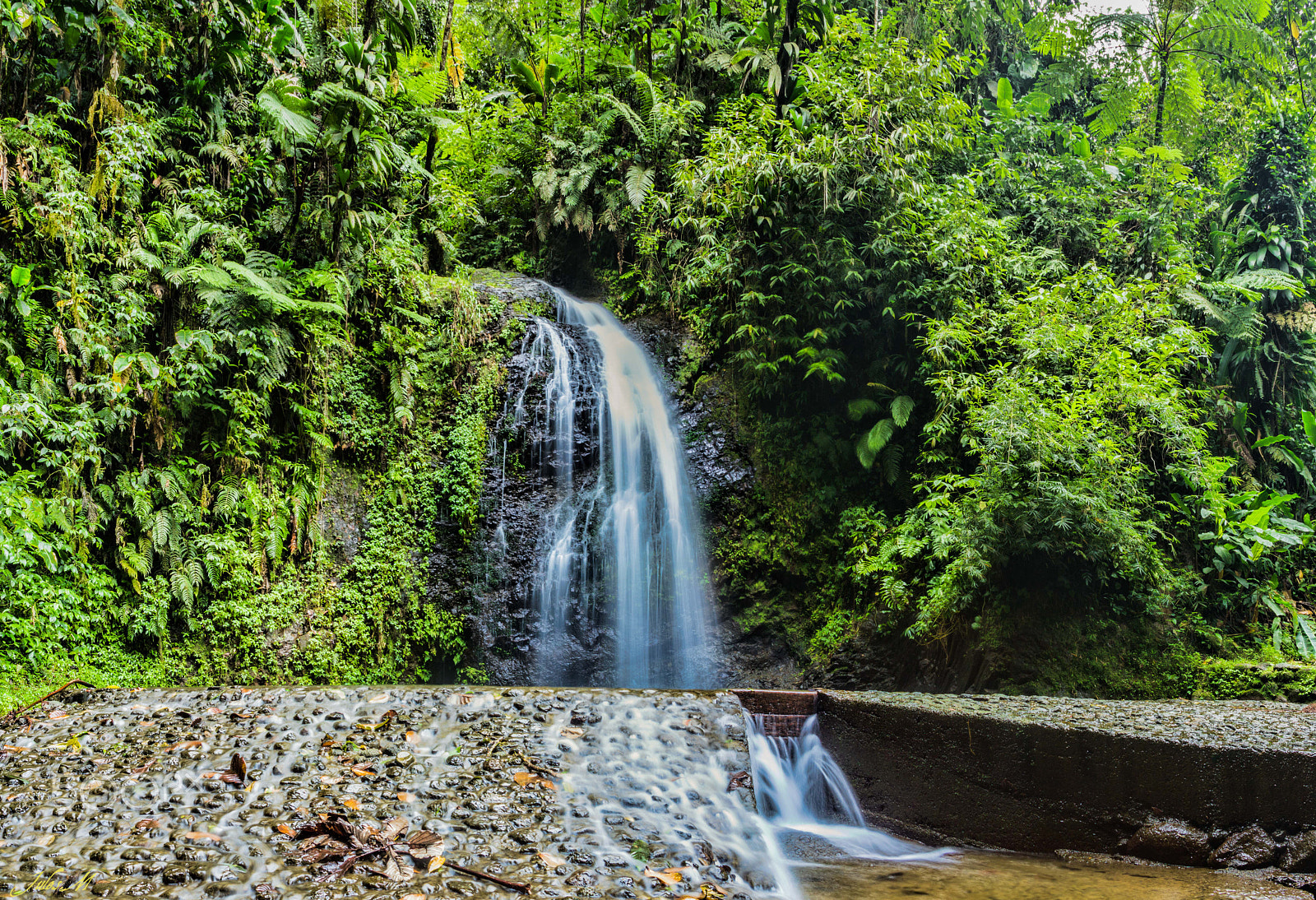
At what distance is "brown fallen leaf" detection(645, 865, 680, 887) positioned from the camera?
2.76 m

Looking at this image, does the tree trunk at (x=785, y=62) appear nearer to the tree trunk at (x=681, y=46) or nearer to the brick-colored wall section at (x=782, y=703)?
the tree trunk at (x=681, y=46)

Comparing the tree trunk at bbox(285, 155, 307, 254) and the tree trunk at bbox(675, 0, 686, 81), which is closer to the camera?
the tree trunk at bbox(285, 155, 307, 254)

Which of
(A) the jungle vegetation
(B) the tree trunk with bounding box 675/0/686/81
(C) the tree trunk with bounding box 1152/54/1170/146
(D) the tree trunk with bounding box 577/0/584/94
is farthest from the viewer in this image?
(D) the tree trunk with bounding box 577/0/584/94

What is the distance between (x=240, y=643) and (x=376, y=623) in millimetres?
1334

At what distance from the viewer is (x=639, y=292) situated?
1073 centimetres

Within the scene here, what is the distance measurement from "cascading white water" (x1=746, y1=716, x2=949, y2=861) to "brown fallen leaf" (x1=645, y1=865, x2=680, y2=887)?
1223 mm

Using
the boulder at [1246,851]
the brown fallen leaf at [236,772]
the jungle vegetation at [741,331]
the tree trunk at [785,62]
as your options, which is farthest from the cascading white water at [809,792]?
the tree trunk at [785,62]

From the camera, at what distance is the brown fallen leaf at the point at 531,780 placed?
3.43m

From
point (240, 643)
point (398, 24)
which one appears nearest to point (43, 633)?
point (240, 643)

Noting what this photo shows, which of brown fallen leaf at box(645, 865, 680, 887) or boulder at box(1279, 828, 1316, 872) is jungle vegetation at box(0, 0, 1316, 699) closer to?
boulder at box(1279, 828, 1316, 872)

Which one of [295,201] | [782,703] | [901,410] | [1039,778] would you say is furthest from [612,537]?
[295,201]

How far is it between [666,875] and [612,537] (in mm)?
5190

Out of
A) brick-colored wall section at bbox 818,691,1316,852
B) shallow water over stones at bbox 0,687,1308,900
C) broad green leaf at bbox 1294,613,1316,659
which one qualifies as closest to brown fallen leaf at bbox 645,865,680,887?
shallow water over stones at bbox 0,687,1308,900

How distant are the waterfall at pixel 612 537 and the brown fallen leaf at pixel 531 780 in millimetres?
3861
